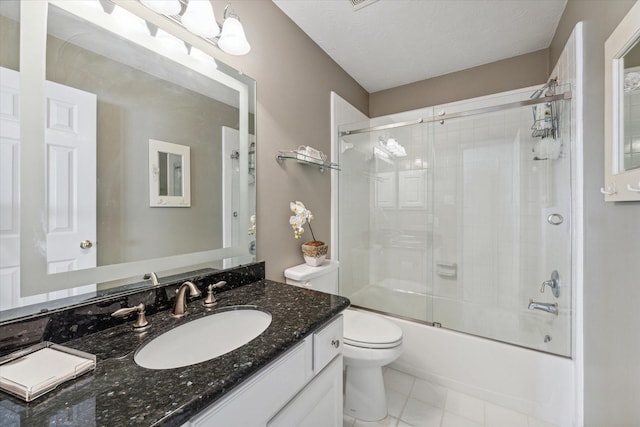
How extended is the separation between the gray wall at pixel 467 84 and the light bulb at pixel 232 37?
196 cm

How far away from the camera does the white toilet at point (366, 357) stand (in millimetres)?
1464

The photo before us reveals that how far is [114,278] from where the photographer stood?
2.99 feet

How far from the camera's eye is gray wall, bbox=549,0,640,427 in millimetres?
933

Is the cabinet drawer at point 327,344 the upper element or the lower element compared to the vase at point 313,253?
lower

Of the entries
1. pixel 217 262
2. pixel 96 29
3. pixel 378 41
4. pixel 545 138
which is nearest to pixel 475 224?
pixel 545 138

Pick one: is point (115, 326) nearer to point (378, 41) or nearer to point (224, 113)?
point (224, 113)

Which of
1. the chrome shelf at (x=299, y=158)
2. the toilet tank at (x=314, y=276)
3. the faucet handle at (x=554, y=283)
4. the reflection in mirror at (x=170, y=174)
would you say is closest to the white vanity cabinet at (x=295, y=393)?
the toilet tank at (x=314, y=276)

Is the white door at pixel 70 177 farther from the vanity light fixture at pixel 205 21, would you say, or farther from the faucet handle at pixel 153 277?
the vanity light fixture at pixel 205 21

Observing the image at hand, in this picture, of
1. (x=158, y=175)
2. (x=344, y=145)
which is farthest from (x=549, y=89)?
(x=158, y=175)

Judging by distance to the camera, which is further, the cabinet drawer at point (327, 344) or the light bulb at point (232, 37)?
the light bulb at point (232, 37)

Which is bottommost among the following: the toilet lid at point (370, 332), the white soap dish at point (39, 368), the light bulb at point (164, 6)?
the toilet lid at point (370, 332)

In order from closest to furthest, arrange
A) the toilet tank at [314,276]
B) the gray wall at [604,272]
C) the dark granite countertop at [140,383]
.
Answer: the dark granite countertop at [140,383] → the gray wall at [604,272] → the toilet tank at [314,276]

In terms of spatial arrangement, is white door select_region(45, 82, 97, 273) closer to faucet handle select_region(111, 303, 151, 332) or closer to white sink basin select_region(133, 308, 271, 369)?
faucet handle select_region(111, 303, 151, 332)

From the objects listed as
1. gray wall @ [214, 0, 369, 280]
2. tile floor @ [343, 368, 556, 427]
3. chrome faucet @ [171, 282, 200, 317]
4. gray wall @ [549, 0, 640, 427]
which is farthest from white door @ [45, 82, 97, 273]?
gray wall @ [549, 0, 640, 427]
